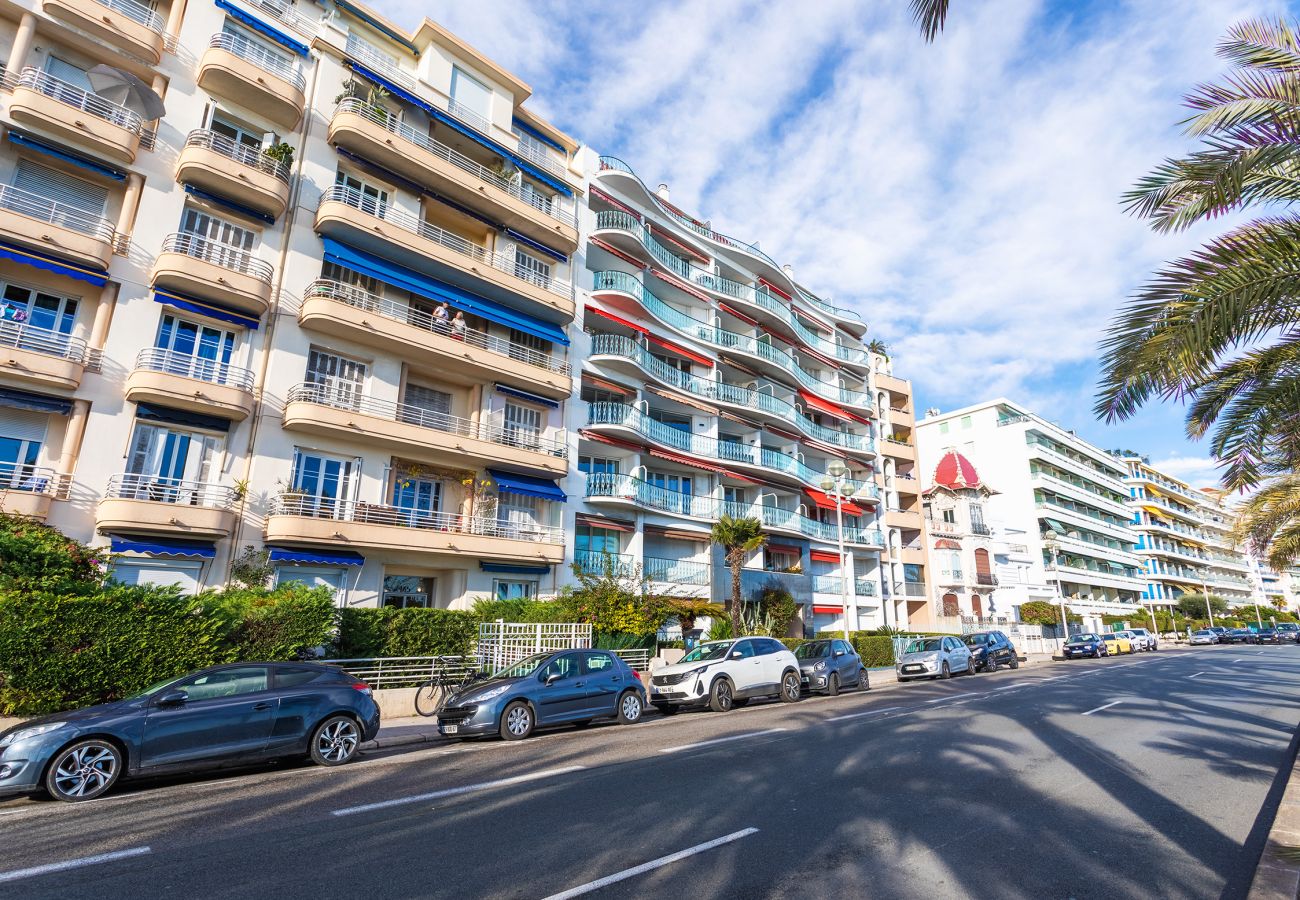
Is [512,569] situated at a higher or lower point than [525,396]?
lower

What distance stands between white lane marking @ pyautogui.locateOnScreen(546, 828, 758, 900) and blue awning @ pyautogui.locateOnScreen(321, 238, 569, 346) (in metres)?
19.4

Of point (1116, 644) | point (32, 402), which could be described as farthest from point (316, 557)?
point (1116, 644)

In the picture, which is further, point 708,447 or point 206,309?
point 708,447

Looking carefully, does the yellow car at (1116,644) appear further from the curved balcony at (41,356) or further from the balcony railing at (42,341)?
the balcony railing at (42,341)

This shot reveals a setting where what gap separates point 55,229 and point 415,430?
30.2 ft

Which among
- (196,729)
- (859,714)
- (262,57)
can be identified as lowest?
(859,714)

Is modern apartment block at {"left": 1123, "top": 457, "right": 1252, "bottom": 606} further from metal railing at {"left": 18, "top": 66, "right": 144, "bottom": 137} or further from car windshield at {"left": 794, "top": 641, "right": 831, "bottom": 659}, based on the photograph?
metal railing at {"left": 18, "top": 66, "right": 144, "bottom": 137}

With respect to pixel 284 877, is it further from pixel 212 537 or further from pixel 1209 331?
pixel 212 537

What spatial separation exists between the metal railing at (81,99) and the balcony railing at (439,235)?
4.61 meters

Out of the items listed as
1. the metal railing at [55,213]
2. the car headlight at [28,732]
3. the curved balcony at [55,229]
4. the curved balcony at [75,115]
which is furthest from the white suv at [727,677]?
the curved balcony at [75,115]

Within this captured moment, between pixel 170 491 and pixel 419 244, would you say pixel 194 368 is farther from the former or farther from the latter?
pixel 419 244

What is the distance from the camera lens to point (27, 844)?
224 inches

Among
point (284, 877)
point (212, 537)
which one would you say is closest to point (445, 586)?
point (212, 537)

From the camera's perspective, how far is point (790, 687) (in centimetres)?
1734
